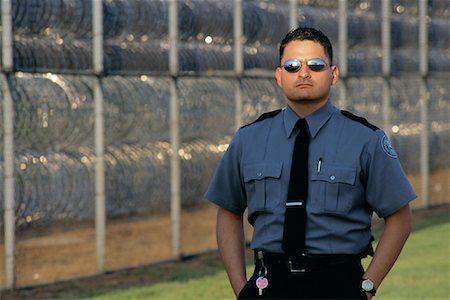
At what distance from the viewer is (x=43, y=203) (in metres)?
11.1

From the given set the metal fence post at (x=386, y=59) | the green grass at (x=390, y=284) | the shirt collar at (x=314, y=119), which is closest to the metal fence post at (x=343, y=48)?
the metal fence post at (x=386, y=59)

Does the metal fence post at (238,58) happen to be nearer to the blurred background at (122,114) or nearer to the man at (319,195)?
the blurred background at (122,114)

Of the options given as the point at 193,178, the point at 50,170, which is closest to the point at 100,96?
the point at 50,170

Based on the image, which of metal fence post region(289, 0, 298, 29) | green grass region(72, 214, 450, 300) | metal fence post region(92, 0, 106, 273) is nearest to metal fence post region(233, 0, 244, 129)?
metal fence post region(289, 0, 298, 29)

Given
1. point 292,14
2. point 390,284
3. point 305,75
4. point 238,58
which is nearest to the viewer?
point 305,75

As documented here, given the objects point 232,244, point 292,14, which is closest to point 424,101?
point 292,14

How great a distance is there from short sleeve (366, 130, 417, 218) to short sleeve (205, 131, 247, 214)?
511 mm

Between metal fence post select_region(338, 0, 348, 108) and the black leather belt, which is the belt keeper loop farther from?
metal fence post select_region(338, 0, 348, 108)

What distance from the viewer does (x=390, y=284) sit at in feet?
36.7

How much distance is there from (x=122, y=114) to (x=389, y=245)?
810cm

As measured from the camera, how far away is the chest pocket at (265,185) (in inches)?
169

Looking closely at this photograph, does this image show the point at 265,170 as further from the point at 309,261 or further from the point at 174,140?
the point at 174,140

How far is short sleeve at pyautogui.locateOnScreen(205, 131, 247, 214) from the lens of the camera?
4.47 metres

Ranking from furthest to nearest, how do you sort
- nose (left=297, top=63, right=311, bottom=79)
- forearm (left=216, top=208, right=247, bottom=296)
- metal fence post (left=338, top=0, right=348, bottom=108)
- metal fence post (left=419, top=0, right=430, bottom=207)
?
metal fence post (left=419, top=0, right=430, bottom=207) < metal fence post (left=338, top=0, right=348, bottom=108) < forearm (left=216, top=208, right=247, bottom=296) < nose (left=297, top=63, right=311, bottom=79)
